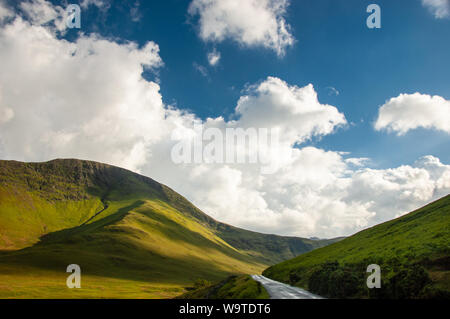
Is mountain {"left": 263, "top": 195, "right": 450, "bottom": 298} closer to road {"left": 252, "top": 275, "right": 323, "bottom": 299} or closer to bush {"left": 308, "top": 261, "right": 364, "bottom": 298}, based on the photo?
bush {"left": 308, "top": 261, "right": 364, "bottom": 298}

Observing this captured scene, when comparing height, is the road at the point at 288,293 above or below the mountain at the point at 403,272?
below

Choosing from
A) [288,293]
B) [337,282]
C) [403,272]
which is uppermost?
[403,272]

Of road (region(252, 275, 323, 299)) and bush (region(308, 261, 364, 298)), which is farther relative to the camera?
road (region(252, 275, 323, 299))

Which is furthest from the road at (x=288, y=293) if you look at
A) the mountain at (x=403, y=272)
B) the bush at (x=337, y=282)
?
the mountain at (x=403, y=272)

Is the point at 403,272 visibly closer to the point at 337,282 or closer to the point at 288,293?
the point at 337,282

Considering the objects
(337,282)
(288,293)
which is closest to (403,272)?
(337,282)

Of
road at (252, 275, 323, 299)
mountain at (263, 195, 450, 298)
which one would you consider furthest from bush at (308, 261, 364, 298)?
road at (252, 275, 323, 299)

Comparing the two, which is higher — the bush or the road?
the bush

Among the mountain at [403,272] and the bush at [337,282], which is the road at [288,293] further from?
the mountain at [403,272]

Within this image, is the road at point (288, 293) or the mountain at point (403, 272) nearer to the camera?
the mountain at point (403, 272)

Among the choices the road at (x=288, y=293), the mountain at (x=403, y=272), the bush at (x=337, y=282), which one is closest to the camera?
the mountain at (x=403, y=272)

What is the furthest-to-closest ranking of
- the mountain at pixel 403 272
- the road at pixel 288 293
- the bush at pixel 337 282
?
the road at pixel 288 293, the bush at pixel 337 282, the mountain at pixel 403 272

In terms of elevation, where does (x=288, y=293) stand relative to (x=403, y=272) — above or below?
below
